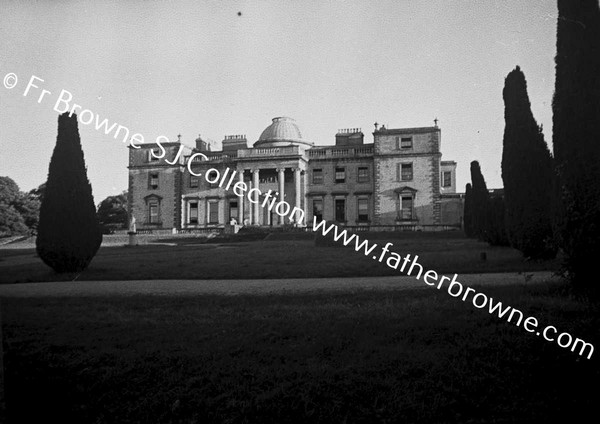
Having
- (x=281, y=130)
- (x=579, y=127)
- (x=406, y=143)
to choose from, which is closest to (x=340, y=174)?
(x=406, y=143)

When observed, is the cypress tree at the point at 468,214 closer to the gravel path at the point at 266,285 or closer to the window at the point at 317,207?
the window at the point at 317,207

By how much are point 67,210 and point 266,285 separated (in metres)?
4.81

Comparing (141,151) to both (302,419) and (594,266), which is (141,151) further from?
(594,266)

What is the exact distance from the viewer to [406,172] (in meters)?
40.7

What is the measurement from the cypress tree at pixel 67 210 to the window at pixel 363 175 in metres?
31.8

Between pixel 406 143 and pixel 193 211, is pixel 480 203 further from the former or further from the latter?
pixel 406 143

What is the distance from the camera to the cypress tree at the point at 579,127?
21.9 feet

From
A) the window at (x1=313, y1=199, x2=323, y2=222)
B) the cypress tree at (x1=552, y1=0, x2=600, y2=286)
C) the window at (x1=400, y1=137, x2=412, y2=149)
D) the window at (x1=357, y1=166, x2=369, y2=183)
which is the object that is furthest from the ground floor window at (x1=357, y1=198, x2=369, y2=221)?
the cypress tree at (x1=552, y1=0, x2=600, y2=286)

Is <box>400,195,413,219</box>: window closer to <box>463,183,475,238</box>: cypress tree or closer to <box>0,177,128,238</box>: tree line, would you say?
<box>463,183,475,238</box>: cypress tree

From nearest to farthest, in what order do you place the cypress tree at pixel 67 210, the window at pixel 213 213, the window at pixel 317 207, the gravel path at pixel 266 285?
the cypress tree at pixel 67 210
the gravel path at pixel 266 285
the window at pixel 317 207
the window at pixel 213 213

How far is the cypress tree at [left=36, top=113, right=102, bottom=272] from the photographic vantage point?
4.63 meters

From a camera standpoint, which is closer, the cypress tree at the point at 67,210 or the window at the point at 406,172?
the cypress tree at the point at 67,210

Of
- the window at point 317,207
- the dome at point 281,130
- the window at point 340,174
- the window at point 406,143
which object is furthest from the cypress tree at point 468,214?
the dome at point 281,130

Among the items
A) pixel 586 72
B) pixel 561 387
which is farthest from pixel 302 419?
pixel 586 72
